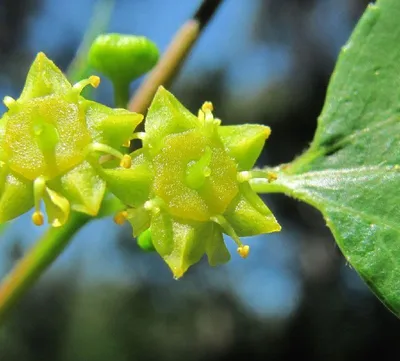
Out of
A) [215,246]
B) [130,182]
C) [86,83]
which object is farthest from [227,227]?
[86,83]

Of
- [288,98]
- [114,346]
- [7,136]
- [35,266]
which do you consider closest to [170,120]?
[7,136]

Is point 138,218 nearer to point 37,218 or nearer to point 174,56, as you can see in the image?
point 37,218

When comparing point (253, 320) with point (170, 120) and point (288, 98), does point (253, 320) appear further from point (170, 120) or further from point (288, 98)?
point (170, 120)

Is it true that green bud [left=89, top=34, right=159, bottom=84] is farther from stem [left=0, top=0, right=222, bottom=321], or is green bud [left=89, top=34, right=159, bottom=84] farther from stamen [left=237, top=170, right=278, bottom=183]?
stamen [left=237, top=170, right=278, bottom=183]

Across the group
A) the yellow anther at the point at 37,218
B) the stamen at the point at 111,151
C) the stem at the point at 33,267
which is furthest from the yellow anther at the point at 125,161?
the stem at the point at 33,267

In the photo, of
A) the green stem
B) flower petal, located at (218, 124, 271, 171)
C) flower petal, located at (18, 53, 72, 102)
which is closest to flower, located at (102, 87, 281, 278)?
flower petal, located at (218, 124, 271, 171)

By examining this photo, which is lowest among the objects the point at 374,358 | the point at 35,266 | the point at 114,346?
the point at 114,346
